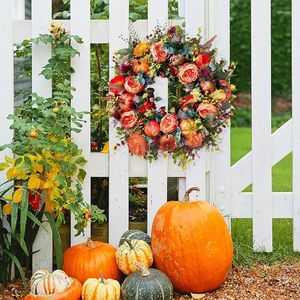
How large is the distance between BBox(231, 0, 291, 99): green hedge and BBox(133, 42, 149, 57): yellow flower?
8.22 meters

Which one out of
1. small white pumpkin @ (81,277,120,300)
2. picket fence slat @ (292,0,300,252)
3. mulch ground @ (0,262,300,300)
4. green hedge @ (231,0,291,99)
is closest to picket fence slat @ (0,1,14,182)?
mulch ground @ (0,262,300,300)

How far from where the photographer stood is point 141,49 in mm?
3621

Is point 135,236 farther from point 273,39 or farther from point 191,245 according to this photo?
point 273,39

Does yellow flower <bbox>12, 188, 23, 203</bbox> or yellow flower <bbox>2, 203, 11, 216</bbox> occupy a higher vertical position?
yellow flower <bbox>12, 188, 23, 203</bbox>

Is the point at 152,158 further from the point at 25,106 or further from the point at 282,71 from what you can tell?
the point at 282,71

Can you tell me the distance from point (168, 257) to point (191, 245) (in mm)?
121

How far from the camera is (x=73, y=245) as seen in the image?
369 cm

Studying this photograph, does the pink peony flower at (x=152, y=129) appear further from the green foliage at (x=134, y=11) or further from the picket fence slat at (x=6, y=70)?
the picket fence slat at (x=6, y=70)

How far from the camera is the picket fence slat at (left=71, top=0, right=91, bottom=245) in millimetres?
3631

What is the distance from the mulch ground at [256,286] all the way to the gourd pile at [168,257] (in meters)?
0.08

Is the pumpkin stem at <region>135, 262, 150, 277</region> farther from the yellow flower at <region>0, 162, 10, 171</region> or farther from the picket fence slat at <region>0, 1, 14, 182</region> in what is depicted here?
the picket fence slat at <region>0, 1, 14, 182</region>

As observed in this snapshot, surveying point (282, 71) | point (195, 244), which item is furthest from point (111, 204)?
point (282, 71)

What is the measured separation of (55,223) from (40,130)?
1.42 feet

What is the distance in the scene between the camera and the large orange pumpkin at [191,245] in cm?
332
